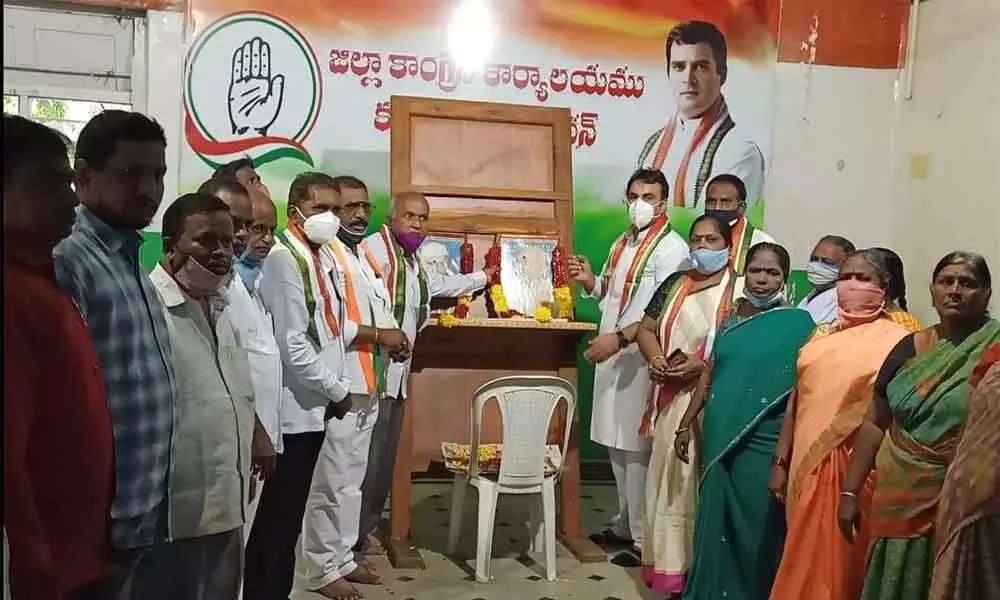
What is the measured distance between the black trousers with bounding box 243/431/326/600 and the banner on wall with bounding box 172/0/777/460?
2.24m

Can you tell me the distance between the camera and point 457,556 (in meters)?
3.91

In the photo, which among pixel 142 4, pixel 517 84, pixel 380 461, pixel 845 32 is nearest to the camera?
pixel 380 461

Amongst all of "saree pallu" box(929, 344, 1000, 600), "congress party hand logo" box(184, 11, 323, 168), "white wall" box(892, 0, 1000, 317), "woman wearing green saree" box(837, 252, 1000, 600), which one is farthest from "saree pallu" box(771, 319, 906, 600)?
"congress party hand logo" box(184, 11, 323, 168)

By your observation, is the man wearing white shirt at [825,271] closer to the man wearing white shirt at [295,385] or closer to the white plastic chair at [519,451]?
the white plastic chair at [519,451]

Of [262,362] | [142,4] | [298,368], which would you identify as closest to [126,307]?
[262,362]

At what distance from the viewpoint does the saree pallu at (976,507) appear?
6.75ft

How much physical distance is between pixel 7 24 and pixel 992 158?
14.4ft

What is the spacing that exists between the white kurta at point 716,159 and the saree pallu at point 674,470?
1.93 metres

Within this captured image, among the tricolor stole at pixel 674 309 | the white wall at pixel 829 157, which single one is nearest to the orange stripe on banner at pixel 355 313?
the tricolor stole at pixel 674 309

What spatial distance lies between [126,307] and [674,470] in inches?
94.5

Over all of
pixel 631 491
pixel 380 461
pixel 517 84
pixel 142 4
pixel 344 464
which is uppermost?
pixel 142 4

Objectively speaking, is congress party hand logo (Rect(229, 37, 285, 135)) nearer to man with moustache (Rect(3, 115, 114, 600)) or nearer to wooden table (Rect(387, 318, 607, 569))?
wooden table (Rect(387, 318, 607, 569))

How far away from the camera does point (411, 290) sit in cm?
386

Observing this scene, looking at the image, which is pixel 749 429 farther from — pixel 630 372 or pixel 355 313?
pixel 355 313
